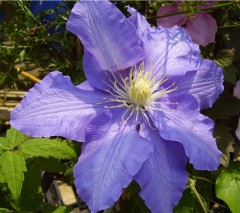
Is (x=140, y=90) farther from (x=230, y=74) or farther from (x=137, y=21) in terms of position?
(x=230, y=74)

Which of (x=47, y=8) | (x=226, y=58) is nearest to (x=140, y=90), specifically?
(x=226, y=58)

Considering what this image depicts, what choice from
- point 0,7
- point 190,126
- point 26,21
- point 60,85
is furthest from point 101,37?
point 0,7

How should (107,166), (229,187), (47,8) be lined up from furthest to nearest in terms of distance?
1. (47,8)
2. (229,187)
3. (107,166)

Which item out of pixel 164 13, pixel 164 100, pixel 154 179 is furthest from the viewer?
pixel 164 13

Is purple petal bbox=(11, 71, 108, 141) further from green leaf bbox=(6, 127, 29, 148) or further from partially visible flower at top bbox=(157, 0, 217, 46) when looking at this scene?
partially visible flower at top bbox=(157, 0, 217, 46)

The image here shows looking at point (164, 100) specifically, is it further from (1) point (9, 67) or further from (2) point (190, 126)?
(1) point (9, 67)

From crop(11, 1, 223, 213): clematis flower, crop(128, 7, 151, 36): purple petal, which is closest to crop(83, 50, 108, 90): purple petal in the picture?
crop(11, 1, 223, 213): clematis flower
